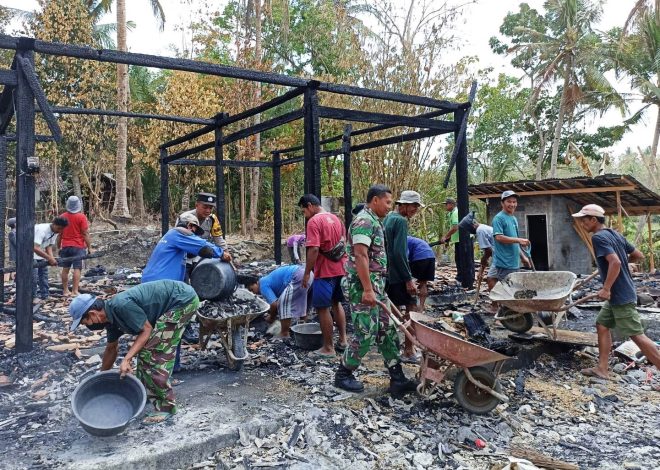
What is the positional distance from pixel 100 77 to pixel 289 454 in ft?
53.3

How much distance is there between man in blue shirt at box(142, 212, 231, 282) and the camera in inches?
192

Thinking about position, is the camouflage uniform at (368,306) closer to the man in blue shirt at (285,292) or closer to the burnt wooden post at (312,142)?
the man in blue shirt at (285,292)

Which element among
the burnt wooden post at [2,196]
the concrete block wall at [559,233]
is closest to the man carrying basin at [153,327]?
the burnt wooden post at [2,196]

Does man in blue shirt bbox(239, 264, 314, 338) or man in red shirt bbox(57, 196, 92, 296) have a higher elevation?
man in red shirt bbox(57, 196, 92, 296)

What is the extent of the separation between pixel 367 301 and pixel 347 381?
0.82 m

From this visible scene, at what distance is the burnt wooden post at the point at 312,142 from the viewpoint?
631 centimetres

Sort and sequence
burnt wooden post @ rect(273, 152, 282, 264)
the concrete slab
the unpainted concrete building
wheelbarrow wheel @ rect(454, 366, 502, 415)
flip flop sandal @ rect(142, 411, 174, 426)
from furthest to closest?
the unpainted concrete building < burnt wooden post @ rect(273, 152, 282, 264) < wheelbarrow wheel @ rect(454, 366, 502, 415) < flip flop sandal @ rect(142, 411, 174, 426) < the concrete slab

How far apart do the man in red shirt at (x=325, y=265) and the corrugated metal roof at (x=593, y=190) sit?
995 centimetres

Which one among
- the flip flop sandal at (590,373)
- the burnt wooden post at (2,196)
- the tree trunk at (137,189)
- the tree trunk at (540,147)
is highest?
the tree trunk at (540,147)

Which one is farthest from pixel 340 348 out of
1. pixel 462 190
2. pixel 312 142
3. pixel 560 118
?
pixel 560 118

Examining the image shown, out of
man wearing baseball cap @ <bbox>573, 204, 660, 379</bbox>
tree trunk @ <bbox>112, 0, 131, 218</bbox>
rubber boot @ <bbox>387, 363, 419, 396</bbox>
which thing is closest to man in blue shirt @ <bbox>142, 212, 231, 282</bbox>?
rubber boot @ <bbox>387, 363, 419, 396</bbox>

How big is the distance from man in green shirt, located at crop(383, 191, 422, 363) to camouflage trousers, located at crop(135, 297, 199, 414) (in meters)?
2.40

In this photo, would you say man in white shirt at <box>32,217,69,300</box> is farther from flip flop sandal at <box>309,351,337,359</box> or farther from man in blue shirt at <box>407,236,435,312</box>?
man in blue shirt at <box>407,236,435,312</box>

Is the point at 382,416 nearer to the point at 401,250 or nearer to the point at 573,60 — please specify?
the point at 401,250
